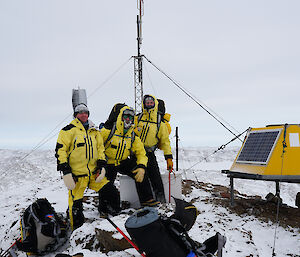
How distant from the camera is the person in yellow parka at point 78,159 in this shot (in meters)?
4.34

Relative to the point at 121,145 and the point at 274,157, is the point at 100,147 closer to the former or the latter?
→ the point at 121,145

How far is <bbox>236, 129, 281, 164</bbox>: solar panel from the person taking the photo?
492 cm

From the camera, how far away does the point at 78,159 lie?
14.8 ft

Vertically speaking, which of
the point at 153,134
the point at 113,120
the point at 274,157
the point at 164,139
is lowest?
the point at 274,157

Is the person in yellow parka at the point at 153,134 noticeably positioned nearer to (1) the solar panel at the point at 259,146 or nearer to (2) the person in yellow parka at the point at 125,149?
(2) the person in yellow parka at the point at 125,149

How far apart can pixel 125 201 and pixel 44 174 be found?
47.0ft

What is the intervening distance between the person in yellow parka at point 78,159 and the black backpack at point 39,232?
36 cm

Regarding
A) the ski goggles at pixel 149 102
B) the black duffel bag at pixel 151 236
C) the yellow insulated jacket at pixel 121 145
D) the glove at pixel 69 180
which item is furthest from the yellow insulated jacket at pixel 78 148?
the black duffel bag at pixel 151 236

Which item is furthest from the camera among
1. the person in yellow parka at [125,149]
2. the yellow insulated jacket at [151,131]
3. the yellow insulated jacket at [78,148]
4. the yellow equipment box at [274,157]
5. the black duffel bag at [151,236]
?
the yellow insulated jacket at [151,131]

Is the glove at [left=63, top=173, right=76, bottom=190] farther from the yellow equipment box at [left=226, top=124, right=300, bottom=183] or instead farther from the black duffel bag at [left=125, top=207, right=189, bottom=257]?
the yellow equipment box at [left=226, top=124, right=300, bottom=183]

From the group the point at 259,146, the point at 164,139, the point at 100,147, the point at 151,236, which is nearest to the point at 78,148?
the point at 100,147

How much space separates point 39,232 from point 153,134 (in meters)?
3.05

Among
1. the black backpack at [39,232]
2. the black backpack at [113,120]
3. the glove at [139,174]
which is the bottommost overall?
the black backpack at [39,232]

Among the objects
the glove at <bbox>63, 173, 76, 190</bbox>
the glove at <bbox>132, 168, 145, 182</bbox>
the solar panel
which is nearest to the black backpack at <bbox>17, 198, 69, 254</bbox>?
the glove at <bbox>63, 173, 76, 190</bbox>
